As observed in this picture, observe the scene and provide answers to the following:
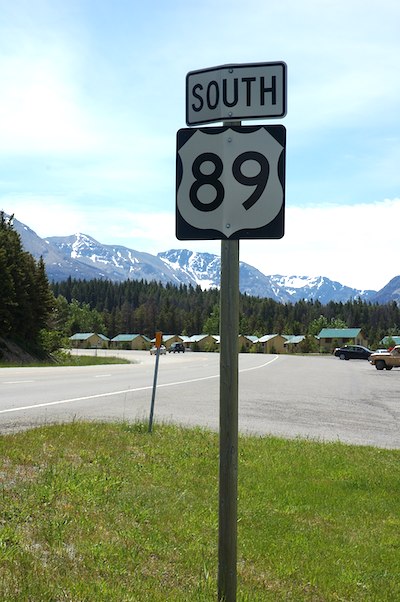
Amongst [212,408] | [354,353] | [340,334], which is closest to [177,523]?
[212,408]

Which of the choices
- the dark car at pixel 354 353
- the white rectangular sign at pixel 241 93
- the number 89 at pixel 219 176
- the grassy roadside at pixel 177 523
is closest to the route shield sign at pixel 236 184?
the number 89 at pixel 219 176

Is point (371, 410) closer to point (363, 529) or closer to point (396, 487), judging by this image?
point (396, 487)

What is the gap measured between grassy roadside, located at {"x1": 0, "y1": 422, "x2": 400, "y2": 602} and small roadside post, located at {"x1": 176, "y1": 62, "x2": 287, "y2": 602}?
869 millimetres

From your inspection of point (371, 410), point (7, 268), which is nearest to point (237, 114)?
point (371, 410)

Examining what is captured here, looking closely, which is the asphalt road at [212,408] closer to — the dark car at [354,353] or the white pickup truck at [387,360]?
the white pickup truck at [387,360]

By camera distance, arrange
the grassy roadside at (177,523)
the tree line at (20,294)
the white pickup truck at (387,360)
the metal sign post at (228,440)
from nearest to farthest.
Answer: the metal sign post at (228,440) → the grassy roadside at (177,523) → the white pickup truck at (387,360) → the tree line at (20,294)

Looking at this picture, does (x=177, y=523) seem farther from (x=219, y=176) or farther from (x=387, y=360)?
(x=387, y=360)

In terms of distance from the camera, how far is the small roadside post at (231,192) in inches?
139

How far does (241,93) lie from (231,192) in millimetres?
616

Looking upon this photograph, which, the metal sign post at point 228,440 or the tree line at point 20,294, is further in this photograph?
the tree line at point 20,294

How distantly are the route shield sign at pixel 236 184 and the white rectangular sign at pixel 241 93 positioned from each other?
112 millimetres

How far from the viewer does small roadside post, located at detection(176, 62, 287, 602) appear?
3.53 meters

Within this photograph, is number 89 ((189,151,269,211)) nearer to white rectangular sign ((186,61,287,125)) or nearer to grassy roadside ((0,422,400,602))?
white rectangular sign ((186,61,287,125))

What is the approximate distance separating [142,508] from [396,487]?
11.1 feet
